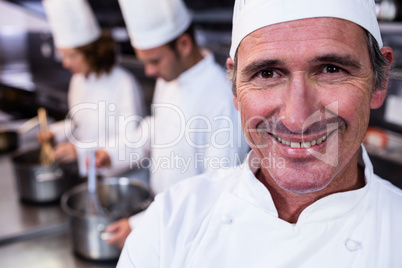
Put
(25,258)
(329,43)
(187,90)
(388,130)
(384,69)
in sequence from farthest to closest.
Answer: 1. (388,130)
2. (187,90)
3. (25,258)
4. (384,69)
5. (329,43)

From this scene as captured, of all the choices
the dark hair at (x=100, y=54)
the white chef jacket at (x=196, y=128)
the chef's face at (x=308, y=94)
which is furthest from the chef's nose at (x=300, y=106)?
the dark hair at (x=100, y=54)

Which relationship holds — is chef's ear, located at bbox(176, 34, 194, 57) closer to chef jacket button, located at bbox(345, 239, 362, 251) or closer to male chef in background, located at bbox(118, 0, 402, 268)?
male chef in background, located at bbox(118, 0, 402, 268)

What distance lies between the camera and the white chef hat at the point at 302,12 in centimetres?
79

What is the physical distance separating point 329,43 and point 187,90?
1.13 meters

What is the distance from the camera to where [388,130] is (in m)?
2.47

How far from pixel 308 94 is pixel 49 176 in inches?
57.1

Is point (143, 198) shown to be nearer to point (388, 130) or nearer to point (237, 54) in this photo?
point (237, 54)

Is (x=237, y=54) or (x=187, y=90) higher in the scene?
(x=237, y=54)

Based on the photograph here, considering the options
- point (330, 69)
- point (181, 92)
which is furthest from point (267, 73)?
point (181, 92)

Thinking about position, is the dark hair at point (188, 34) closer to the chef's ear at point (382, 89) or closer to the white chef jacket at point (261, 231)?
the white chef jacket at point (261, 231)

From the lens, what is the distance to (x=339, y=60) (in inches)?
31.1

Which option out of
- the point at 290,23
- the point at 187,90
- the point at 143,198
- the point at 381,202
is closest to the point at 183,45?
the point at 187,90

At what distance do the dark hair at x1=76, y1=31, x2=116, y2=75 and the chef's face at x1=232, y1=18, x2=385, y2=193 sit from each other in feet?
6.03

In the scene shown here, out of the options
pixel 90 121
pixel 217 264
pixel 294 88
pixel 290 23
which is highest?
pixel 290 23
